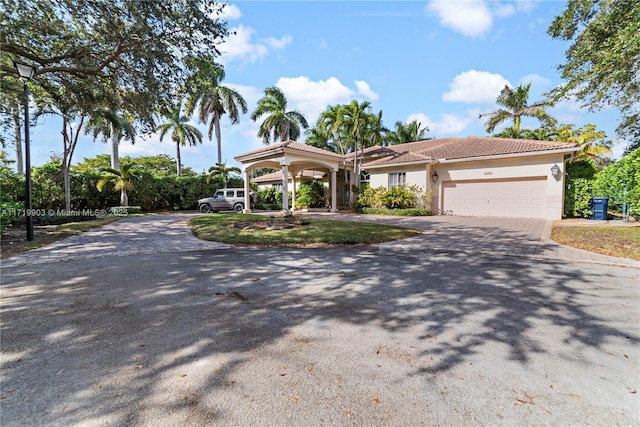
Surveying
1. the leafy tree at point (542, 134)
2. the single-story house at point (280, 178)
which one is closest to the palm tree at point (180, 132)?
the single-story house at point (280, 178)

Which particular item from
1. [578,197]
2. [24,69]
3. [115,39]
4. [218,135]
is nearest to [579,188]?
[578,197]

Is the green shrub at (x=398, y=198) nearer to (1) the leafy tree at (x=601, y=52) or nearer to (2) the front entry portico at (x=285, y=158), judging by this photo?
(2) the front entry portico at (x=285, y=158)

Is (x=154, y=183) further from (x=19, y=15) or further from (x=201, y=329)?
(x=201, y=329)

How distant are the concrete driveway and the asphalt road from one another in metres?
0.01

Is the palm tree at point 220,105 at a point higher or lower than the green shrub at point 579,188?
higher

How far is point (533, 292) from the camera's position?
436cm

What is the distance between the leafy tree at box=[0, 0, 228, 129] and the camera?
784 cm

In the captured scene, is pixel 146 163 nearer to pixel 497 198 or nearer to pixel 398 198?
pixel 398 198

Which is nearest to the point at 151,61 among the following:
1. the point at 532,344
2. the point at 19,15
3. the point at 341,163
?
the point at 19,15

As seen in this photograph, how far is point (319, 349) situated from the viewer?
273cm

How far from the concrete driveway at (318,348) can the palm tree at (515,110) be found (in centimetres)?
2666

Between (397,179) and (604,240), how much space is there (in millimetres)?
11649

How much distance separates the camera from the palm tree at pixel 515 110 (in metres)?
26.0

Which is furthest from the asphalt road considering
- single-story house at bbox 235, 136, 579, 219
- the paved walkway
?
single-story house at bbox 235, 136, 579, 219
